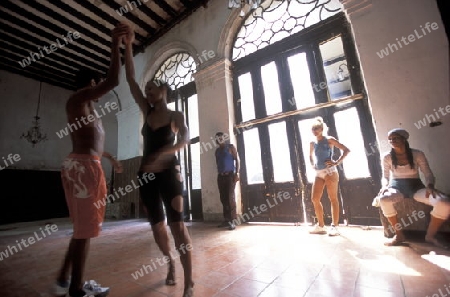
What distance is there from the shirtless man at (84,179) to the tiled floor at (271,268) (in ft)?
1.15

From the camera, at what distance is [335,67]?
469 centimetres

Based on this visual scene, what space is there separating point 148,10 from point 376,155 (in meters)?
6.99

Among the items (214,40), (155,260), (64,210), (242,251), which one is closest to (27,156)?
(64,210)

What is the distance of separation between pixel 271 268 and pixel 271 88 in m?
3.91

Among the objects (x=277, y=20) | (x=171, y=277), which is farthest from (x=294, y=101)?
(x=171, y=277)

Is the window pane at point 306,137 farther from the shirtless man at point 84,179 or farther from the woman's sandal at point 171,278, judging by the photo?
the shirtless man at point 84,179

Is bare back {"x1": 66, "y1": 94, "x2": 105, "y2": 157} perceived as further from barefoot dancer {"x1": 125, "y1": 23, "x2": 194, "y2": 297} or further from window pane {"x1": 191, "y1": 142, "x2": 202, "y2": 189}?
window pane {"x1": 191, "y1": 142, "x2": 202, "y2": 189}

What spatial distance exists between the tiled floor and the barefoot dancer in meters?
0.40

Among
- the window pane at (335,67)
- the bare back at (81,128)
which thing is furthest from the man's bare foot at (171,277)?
the window pane at (335,67)

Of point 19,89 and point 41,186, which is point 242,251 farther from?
point 19,89

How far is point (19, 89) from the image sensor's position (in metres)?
8.67

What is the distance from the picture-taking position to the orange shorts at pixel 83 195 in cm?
152

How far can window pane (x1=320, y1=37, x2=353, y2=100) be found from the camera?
175 inches

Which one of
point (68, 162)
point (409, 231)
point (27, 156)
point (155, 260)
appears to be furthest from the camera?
point (27, 156)
